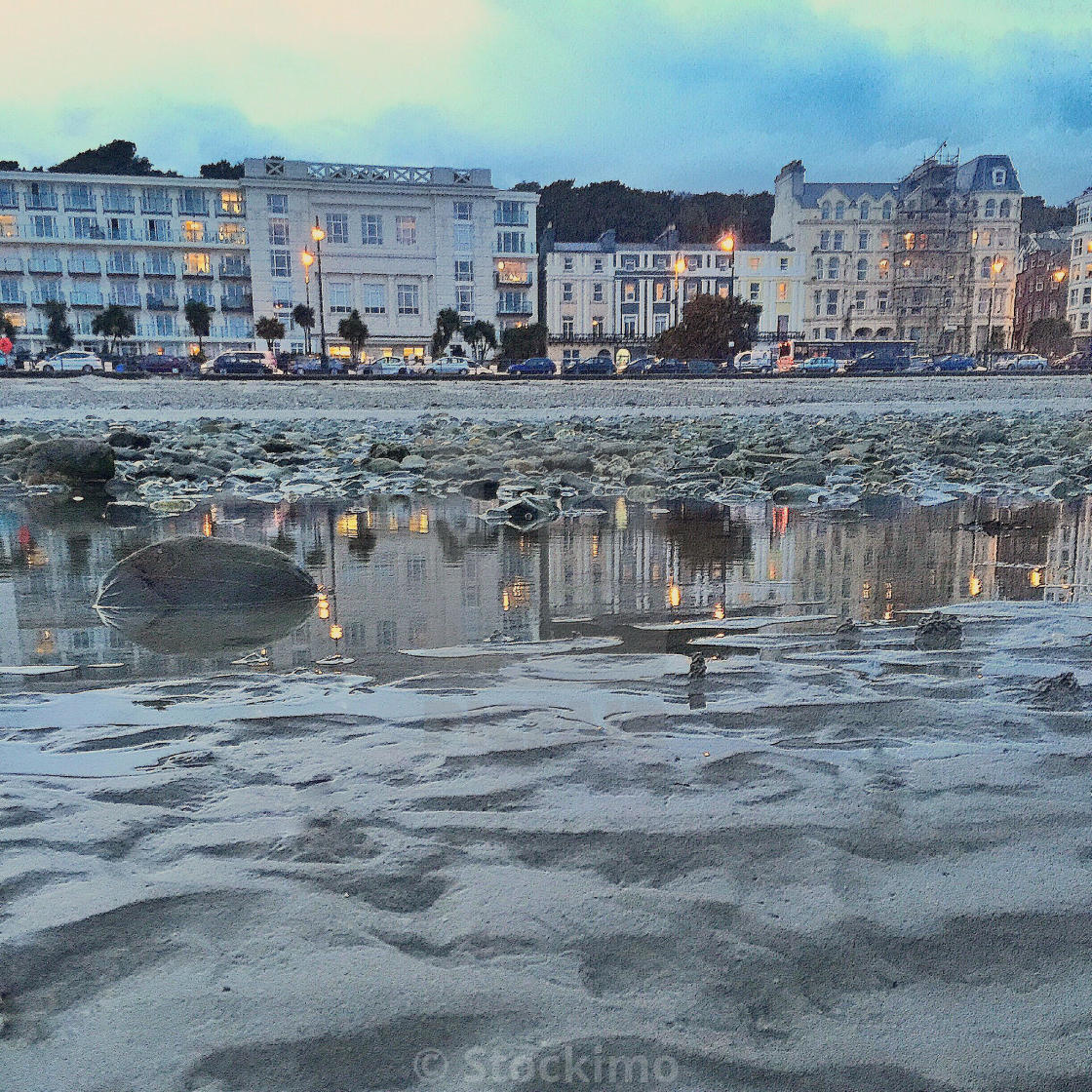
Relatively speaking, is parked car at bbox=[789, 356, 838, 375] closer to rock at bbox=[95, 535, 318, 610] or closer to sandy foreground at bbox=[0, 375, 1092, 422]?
sandy foreground at bbox=[0, 375, 1092, 422]

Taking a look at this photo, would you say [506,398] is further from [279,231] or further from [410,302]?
[279,231]

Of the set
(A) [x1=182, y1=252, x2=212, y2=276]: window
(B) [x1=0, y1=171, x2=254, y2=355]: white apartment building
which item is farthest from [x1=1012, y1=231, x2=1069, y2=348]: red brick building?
(A) [x1=182, y1=252, x2=212, y2=276]: window

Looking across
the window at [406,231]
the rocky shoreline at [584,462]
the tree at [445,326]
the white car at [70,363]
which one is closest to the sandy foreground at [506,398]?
the rocky shoreline at [584,462]

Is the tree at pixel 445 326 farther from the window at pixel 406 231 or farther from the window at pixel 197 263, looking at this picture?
the window at pixel 197 263

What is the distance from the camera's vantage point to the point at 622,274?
7525 centimetres

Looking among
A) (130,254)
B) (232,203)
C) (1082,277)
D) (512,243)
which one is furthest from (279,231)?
(1082,277)

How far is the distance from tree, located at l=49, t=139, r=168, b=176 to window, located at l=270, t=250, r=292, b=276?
23.4 metres

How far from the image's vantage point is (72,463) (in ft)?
34.0

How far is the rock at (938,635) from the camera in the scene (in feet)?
12.4

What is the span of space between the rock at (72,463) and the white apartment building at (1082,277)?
267ft

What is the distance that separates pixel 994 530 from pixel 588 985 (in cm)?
652

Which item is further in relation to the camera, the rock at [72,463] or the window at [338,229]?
the window at [338,229]

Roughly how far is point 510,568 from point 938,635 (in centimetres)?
266

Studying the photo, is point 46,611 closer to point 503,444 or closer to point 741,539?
point 741,539
